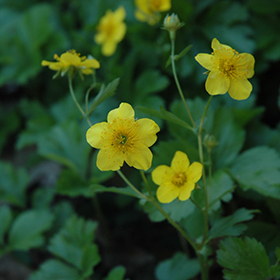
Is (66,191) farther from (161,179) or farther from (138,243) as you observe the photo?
(161,179)

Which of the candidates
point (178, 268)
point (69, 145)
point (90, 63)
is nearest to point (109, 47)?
point (69, 145)

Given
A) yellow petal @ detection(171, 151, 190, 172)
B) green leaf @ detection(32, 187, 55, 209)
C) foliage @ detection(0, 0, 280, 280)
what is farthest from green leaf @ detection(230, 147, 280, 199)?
green leaf @ detection(32, 187, 55, 209)

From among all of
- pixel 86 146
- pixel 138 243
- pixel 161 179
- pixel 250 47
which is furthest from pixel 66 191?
pixel 250 47

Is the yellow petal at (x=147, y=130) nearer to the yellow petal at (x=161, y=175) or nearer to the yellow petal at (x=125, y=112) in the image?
the yellow petal at (x=125, y=112)

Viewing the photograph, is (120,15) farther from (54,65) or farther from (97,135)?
(97,135)

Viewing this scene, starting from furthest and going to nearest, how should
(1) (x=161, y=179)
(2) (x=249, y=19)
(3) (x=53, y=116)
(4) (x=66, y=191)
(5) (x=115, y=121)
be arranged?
(3) (x=53, y=116) < (2) (x=249, y=19) < (4) (x=66, y=191) < (1) (x=161, y=179) < (5) (x=115, y=121)

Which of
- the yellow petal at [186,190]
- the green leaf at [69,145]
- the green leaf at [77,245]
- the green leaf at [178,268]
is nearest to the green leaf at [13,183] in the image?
the green leaf at [69,145]
